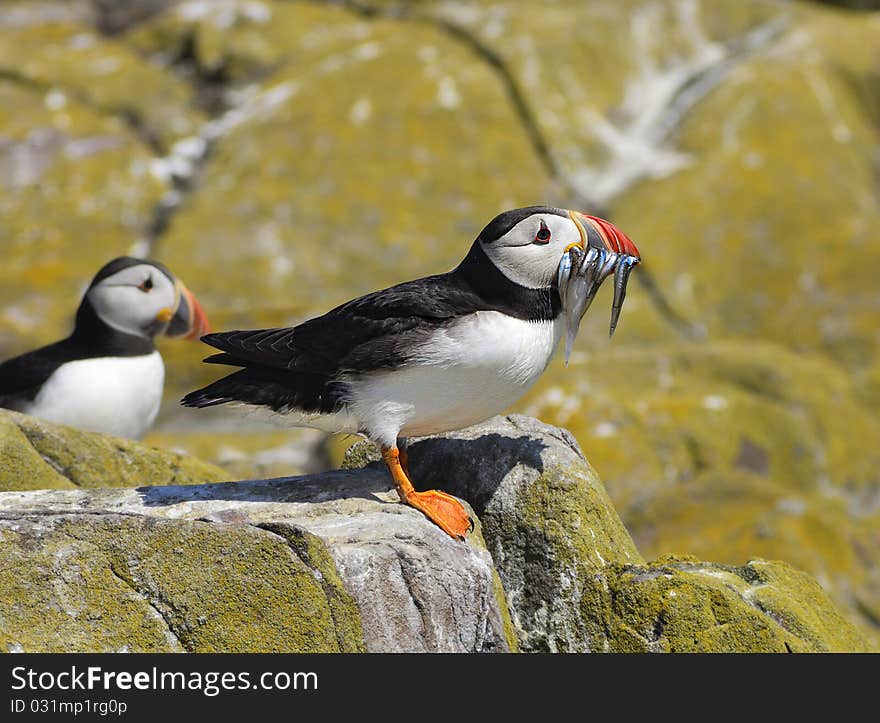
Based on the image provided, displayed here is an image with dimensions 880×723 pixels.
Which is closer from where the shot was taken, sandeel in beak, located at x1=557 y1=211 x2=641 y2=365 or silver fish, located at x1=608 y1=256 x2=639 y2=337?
sandeel in beak, located at x1=557 y1=211 x2=641 y2=365

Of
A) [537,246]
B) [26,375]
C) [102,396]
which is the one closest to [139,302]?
[102,396]

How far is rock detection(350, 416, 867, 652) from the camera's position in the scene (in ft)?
20.4

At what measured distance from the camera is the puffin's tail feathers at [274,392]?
656 centimetres

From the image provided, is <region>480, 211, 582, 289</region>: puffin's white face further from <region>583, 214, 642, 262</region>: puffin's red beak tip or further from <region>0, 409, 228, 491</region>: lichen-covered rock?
<region>0, 409, 228, 491</region>: lichen-covered rock

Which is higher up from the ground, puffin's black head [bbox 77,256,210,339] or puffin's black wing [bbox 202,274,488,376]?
puffin's black wing [bbox 202,274,488,376]

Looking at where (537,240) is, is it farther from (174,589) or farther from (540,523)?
(174,589)

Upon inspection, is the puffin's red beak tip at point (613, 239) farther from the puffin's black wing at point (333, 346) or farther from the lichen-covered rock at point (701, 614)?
the lichen-covered rock at point (701, 614)

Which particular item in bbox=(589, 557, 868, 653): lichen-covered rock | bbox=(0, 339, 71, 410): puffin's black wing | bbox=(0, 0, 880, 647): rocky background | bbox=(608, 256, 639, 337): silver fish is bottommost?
bbox=(0, 0, 880, 647): rocky background

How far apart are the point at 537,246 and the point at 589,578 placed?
5.90 ft

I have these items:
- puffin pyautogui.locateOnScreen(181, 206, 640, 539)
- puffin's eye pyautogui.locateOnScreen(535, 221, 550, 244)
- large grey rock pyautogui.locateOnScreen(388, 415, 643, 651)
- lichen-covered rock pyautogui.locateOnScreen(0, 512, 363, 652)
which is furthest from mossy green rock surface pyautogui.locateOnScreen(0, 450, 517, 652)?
puffin's eye pyautogui.locateOnScreen(535, 221, 550, 244)

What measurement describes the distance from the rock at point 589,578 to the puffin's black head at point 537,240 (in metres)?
1.07

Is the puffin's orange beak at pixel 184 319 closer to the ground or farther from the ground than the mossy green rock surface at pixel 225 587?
closer to the ground

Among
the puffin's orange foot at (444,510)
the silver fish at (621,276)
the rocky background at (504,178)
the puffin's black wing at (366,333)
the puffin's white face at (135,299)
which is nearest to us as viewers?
the puffin's orange foot at (444,510)

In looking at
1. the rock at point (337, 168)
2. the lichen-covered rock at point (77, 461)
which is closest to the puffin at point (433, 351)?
the lichen-covered rock at point (77, 461)
